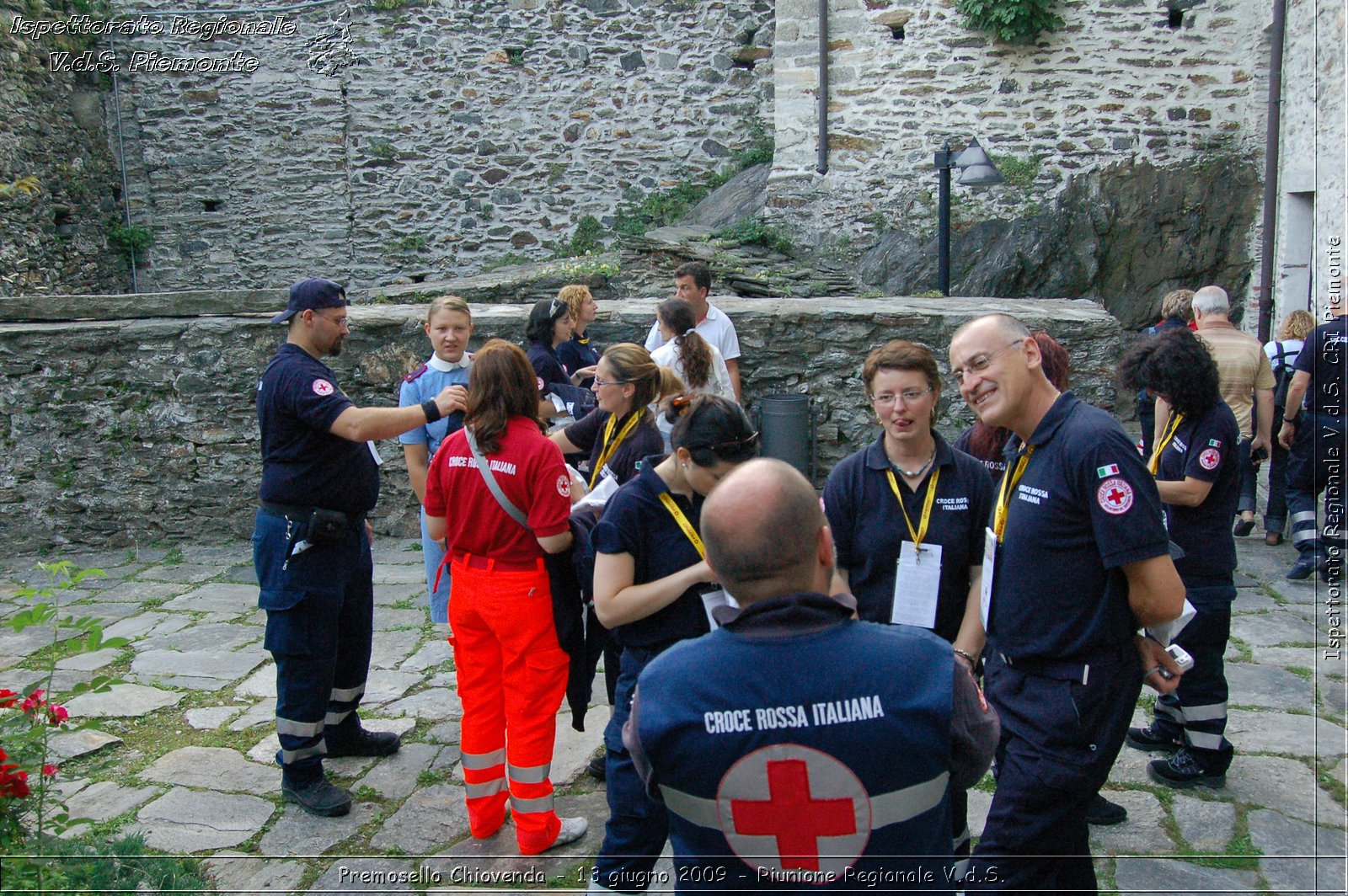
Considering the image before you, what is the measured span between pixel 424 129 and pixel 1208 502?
1307cm

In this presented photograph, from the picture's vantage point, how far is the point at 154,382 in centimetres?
717

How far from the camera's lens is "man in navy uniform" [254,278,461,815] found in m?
3.83

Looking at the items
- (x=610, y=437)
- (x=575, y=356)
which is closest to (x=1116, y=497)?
(x=610, y=437)

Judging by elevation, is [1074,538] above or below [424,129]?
below

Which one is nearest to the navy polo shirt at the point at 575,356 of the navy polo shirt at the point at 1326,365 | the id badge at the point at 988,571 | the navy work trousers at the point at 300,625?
the navy work trousers at the point at 300,625

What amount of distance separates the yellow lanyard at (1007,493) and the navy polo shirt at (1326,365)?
14.8 ft

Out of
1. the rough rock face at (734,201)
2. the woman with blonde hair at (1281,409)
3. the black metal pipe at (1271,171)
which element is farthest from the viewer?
the rough rock face at (734,201)

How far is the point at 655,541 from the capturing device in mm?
2979

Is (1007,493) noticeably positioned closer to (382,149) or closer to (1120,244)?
(1120,244)

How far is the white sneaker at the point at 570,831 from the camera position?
11.7 feet

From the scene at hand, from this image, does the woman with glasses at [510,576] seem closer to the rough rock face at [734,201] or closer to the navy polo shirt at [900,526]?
the navy polo shirt at [900,526]

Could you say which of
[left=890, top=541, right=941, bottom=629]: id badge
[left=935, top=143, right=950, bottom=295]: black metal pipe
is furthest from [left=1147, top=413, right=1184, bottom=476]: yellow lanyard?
[left=935, top=143, right=950, bottom=295]: black metal pipe

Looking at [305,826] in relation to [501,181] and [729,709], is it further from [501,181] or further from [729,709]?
[501,181]

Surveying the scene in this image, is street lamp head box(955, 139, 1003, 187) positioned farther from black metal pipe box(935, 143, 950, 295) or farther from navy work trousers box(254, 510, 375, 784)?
navy work trousers box(254, 510, 375, 784)
